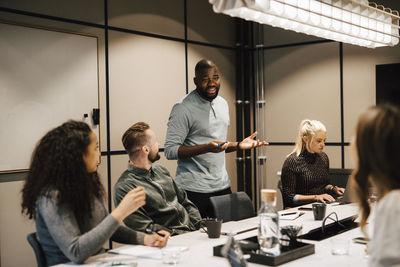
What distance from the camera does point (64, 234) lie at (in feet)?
6.36

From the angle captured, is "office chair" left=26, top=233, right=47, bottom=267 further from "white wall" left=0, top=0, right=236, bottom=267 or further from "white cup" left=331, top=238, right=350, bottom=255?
"white wall" left=0, top=0, right=236, bottom=267

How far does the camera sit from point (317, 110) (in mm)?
5750

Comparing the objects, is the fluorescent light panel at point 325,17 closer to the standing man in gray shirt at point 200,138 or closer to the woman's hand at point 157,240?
the standing man in gray shirt at point 200,138

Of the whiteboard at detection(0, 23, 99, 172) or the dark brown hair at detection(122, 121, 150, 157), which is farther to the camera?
the whiteboard at detection(0, 23, 99, 172)

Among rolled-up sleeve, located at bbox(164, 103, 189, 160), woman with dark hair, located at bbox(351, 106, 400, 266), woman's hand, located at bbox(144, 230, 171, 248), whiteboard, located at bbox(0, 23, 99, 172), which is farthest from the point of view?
whiteboard, located at bbox(0, 23, 99, 172)

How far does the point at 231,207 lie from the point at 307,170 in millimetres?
1045

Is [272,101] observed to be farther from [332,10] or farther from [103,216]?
[103,216]

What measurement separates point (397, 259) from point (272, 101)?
496 centimetres

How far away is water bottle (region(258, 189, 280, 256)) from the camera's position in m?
2.05

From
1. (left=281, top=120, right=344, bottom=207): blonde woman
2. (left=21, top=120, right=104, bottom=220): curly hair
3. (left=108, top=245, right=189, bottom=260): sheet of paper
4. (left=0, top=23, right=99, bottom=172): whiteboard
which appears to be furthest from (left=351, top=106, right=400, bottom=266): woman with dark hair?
(left=0, top=23, right=99, bottom=172): whiteboard

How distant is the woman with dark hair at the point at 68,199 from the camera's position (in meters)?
1.95

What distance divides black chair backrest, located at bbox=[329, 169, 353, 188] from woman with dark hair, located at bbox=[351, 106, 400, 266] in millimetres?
3229

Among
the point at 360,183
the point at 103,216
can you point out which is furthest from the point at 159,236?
the point at 360,183

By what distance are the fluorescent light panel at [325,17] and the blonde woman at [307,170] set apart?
2.87 ft
